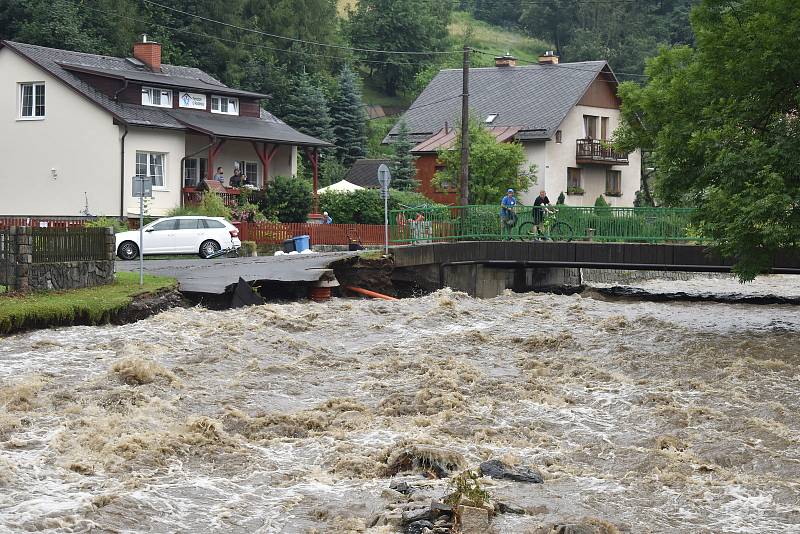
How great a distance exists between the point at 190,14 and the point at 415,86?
2593cm

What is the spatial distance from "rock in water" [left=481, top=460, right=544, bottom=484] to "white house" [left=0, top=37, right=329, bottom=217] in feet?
114

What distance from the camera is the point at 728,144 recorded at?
83.2 ft

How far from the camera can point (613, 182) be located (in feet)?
224

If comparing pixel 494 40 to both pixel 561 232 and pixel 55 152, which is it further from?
pixel 561 232

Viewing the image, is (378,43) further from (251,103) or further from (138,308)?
(138,308)

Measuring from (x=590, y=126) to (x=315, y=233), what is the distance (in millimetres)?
25102

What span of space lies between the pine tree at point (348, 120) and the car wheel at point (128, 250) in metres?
41.7

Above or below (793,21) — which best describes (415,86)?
above

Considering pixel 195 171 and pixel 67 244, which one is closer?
pixel 67 244

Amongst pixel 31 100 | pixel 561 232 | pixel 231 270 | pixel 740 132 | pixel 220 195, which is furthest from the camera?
pixel 31 100

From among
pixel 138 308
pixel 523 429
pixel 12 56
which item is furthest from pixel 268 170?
pixel 523 429

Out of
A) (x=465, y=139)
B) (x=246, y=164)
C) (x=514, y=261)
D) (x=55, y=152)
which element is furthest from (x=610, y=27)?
(x=514, y=261)

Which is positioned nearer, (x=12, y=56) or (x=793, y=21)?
(x=793, y=21)

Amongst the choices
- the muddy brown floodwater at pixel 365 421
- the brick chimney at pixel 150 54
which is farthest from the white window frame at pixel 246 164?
the muddy brown floodwater at pixel 365 421
